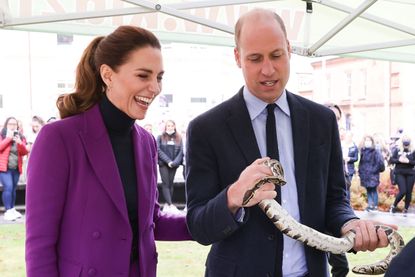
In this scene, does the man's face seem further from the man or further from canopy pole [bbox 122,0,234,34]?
canopy pole [bbox 122,0,234,34]

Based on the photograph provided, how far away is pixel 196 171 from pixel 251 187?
1.24 ft

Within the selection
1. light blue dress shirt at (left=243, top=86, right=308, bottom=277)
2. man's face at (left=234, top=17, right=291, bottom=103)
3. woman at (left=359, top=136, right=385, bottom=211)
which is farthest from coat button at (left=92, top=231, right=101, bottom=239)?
woman at (left=359, top=136, right=385, bottom=211)

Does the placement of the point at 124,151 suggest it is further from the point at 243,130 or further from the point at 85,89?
the point at 243,130

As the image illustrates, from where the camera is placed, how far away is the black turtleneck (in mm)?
2291

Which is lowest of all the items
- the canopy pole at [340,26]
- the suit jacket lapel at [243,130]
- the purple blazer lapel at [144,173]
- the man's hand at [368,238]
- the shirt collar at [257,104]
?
the man's hand at [368,238]

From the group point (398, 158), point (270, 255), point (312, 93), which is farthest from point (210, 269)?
point (312, 93)

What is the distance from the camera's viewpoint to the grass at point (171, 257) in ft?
23.1

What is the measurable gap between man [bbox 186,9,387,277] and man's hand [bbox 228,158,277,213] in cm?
8

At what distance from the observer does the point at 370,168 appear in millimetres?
12906

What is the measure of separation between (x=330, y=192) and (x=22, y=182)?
12.2m

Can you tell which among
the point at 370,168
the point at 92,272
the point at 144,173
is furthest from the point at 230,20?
the point at 370,168

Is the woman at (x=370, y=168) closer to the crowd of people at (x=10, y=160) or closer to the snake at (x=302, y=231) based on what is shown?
the crowd of people at (x=10, y=160)

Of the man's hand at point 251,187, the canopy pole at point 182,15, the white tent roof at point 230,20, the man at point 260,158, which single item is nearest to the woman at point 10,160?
the white tent roof at point 230,20

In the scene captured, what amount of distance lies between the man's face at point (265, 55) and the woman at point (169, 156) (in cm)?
1015
